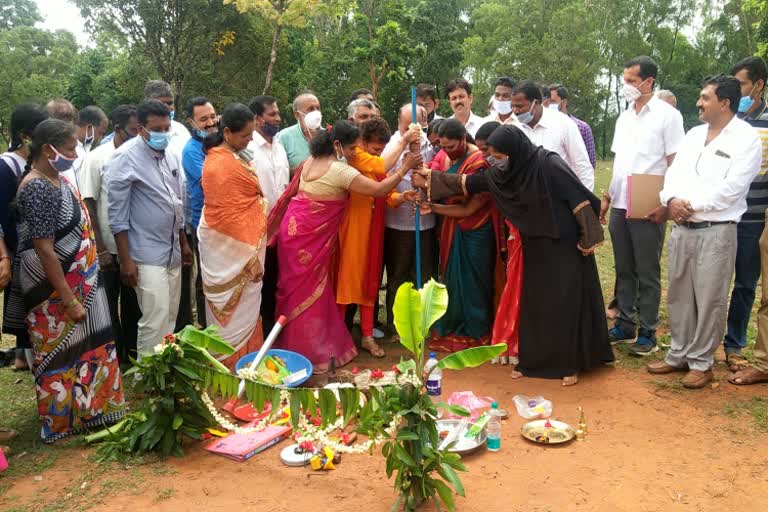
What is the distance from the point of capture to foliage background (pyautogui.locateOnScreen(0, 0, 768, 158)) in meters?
21.2

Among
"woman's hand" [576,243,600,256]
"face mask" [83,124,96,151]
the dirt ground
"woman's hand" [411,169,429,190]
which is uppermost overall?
"face mask" [83,124,96,151]

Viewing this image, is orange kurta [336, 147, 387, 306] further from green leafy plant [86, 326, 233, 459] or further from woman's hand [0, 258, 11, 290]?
woman's hand [0, 258, 11, 290]

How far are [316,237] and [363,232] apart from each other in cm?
51

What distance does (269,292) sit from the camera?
217 inches

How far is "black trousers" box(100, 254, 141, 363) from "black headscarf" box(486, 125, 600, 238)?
3278 millimetres

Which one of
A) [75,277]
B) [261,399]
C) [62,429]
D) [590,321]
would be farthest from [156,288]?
[590,321]

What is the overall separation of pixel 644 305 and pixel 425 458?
10.0 feet

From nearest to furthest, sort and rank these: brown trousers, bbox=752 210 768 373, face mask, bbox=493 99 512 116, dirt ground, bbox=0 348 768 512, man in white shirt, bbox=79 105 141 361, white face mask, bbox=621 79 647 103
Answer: dirt ground, bbox=0 348 768 512 → brown trousers, bbox=752 210 768 373 → man in white shirt, bbox=79 105 141 361 → white face mask, bbox=621 79 647 103 → face mask, bbox=493 99 512 116

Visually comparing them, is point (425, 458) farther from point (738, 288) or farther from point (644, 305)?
point (738, 288)

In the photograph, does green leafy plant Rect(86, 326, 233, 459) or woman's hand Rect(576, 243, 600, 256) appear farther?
woman's hand Rect(576, 243, 600, 256)

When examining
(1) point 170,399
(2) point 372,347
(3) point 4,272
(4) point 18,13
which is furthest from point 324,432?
(4) point 18,13

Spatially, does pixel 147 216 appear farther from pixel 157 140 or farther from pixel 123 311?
pixel 123 311

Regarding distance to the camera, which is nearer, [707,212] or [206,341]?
[206,341]

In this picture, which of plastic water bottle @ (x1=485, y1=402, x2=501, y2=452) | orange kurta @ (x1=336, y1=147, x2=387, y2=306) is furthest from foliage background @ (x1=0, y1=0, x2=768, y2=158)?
plastic water bottle @ (x1=485, y1=402, x2=501, y2=452)
